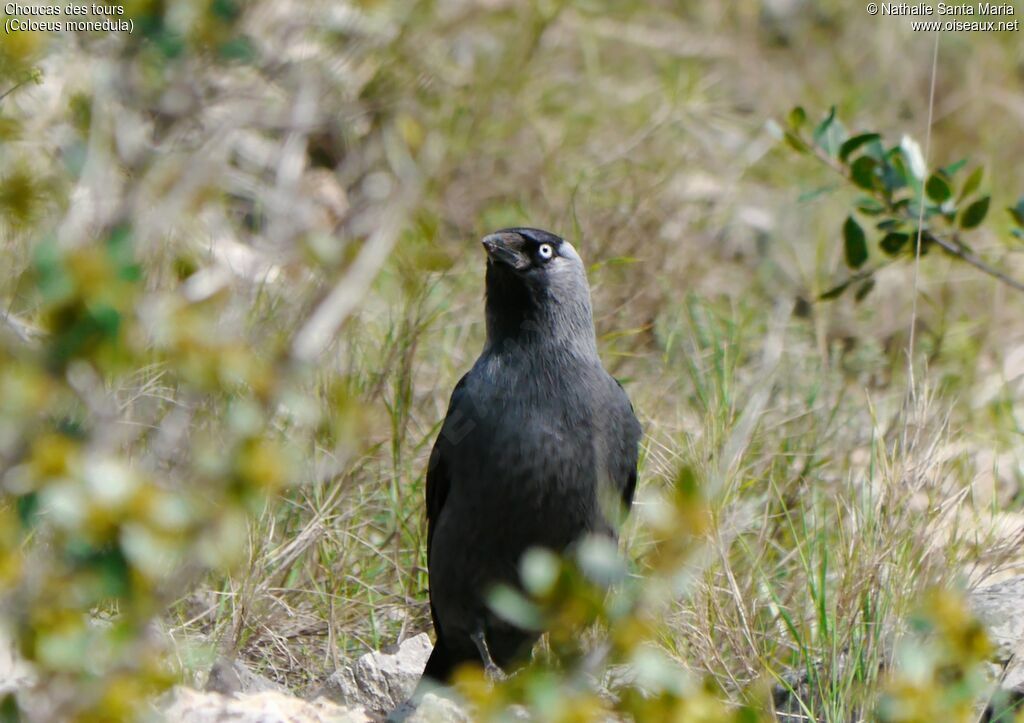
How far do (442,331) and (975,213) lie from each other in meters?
1.78

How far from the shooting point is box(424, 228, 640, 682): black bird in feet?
11.8

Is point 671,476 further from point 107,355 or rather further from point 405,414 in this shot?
point 107,355

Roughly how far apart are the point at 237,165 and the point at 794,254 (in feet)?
8.03

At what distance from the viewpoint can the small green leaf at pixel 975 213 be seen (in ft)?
14.7

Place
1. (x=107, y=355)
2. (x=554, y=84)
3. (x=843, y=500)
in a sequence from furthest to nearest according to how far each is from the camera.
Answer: (x=554, y=84)
(x=843, y=500)
(x=107, y=355)

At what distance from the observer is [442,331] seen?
4.93 m

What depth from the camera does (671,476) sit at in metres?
3.70

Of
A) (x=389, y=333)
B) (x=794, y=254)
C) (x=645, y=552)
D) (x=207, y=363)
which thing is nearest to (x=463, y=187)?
(x=794, y=254)

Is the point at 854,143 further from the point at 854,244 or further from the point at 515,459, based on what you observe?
the point at 515,459

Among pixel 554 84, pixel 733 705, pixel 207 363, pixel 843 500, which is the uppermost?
pixel 554 84

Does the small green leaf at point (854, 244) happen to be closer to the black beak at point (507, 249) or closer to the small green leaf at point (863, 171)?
the small green leaf at point (863, 171)

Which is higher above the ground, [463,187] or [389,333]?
[463,187]

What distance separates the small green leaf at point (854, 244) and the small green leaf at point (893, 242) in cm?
7

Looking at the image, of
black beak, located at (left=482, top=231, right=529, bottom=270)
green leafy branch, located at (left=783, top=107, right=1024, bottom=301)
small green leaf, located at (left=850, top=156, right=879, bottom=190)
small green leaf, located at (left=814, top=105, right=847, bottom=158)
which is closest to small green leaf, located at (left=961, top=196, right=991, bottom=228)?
green leafy branch, located at (left=783, top=107, right=1024, bottom=301)
